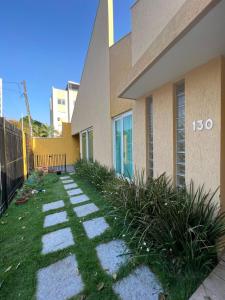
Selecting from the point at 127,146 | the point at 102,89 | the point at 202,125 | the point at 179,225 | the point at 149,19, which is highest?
the point at 149,19

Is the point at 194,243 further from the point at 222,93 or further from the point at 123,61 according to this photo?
the point at 123,61

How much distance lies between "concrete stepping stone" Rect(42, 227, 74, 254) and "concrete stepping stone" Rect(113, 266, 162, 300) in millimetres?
1180

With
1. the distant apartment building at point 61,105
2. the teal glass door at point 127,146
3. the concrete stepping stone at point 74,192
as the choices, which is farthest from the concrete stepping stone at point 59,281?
the distant apartment building at point 61,105

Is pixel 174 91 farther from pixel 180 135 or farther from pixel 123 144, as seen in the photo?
pixel 123 144

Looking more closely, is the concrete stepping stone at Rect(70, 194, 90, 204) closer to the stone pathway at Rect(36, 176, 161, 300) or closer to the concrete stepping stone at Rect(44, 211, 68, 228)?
the concrete stepping stone at Rect(44, 211, 68, 228)

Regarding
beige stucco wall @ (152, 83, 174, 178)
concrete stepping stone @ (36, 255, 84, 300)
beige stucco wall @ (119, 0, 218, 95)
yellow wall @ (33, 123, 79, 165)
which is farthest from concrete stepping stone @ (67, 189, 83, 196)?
yellow wall @ (33, 123, 79, 165)

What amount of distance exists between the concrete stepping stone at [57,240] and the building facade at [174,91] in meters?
2.16

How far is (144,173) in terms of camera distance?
416cm

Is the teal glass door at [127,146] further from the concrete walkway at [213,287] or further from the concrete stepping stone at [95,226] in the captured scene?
the concrete walkway at [213,287]

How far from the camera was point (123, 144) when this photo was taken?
5.43 metres

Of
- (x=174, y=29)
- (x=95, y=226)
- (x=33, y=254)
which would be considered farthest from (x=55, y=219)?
(x=174, y=29)

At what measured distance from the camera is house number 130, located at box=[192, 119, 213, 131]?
→ 2297 mm

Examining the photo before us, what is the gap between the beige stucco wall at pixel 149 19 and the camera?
2.89m

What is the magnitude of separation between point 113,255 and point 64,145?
14974 mm
